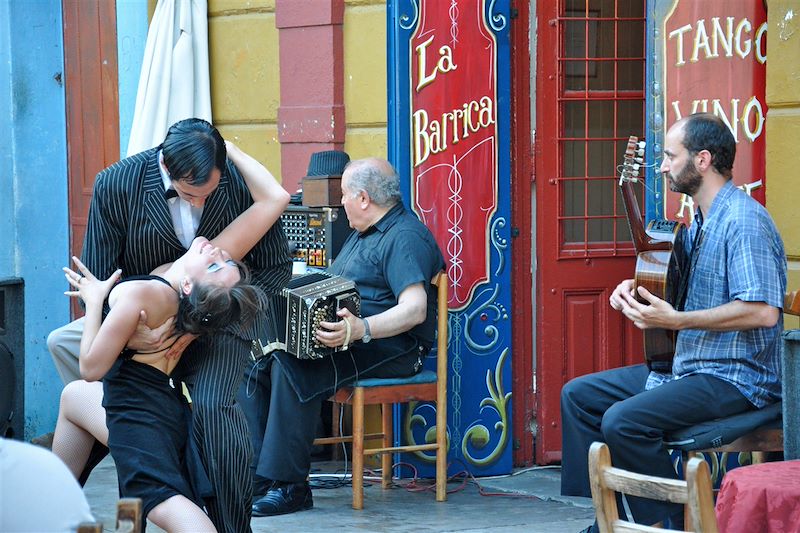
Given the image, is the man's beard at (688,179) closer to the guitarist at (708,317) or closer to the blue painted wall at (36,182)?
the guitarist at (708,317)

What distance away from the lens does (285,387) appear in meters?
5.55

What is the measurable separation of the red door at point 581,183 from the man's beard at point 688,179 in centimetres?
149

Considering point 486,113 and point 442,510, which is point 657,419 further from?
point 486,113

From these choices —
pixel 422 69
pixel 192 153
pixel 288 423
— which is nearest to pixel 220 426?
pixel 192 153

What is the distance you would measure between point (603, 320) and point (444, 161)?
43.0 inches

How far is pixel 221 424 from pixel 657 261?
160 centimetres

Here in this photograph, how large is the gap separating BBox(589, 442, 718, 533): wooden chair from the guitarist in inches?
62.1

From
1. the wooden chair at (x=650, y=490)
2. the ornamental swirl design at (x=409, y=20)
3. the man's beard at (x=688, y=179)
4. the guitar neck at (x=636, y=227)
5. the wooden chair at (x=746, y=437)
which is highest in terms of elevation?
the ornamental swirl design at (x=409, y=20)

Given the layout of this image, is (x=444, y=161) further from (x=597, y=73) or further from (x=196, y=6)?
(x=196, y=6)

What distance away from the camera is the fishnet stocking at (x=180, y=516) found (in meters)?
3.87

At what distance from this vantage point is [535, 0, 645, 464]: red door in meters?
6.20

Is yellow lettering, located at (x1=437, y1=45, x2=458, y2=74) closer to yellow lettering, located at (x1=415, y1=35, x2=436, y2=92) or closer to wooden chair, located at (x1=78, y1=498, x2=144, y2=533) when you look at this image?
yellow lettering, located at (x1=415, y1=35, x2=436, y2=92)

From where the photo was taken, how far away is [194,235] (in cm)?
445

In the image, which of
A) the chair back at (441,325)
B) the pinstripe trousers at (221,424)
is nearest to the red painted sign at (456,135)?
the chair back at (441,325)
